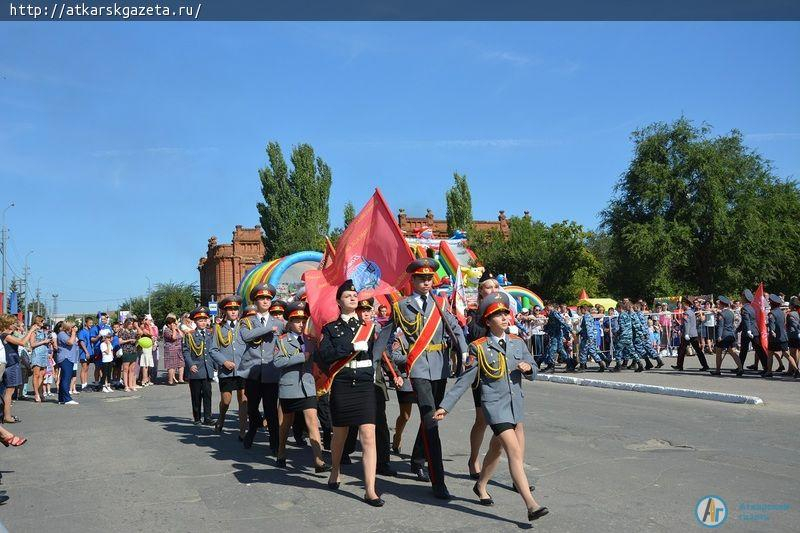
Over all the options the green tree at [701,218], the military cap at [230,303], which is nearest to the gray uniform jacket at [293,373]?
the military cap at [230,303]

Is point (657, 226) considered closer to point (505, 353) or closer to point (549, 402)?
point (549, 402)

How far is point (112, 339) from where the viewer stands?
65.5ft

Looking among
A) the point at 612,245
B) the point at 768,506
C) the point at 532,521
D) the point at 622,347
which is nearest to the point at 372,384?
the point at 532,521

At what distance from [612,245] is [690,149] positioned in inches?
263

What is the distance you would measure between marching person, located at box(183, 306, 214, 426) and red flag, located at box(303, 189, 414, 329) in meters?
3.63

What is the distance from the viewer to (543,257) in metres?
44.7

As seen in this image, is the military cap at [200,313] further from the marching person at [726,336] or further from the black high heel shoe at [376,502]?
the marching person at [726,336]

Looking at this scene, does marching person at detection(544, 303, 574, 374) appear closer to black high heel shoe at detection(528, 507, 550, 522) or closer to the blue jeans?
the blue jeans

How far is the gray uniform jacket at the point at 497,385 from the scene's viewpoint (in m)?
6.01

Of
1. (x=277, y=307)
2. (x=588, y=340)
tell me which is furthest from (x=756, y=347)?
(x=277, y=307)

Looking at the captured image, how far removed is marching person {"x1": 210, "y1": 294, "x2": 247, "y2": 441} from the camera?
399 inches

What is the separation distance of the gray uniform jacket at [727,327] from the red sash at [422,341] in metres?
11.5

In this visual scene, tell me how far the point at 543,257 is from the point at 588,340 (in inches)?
1002

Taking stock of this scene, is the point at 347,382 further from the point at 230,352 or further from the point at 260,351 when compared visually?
the point at 230,352
